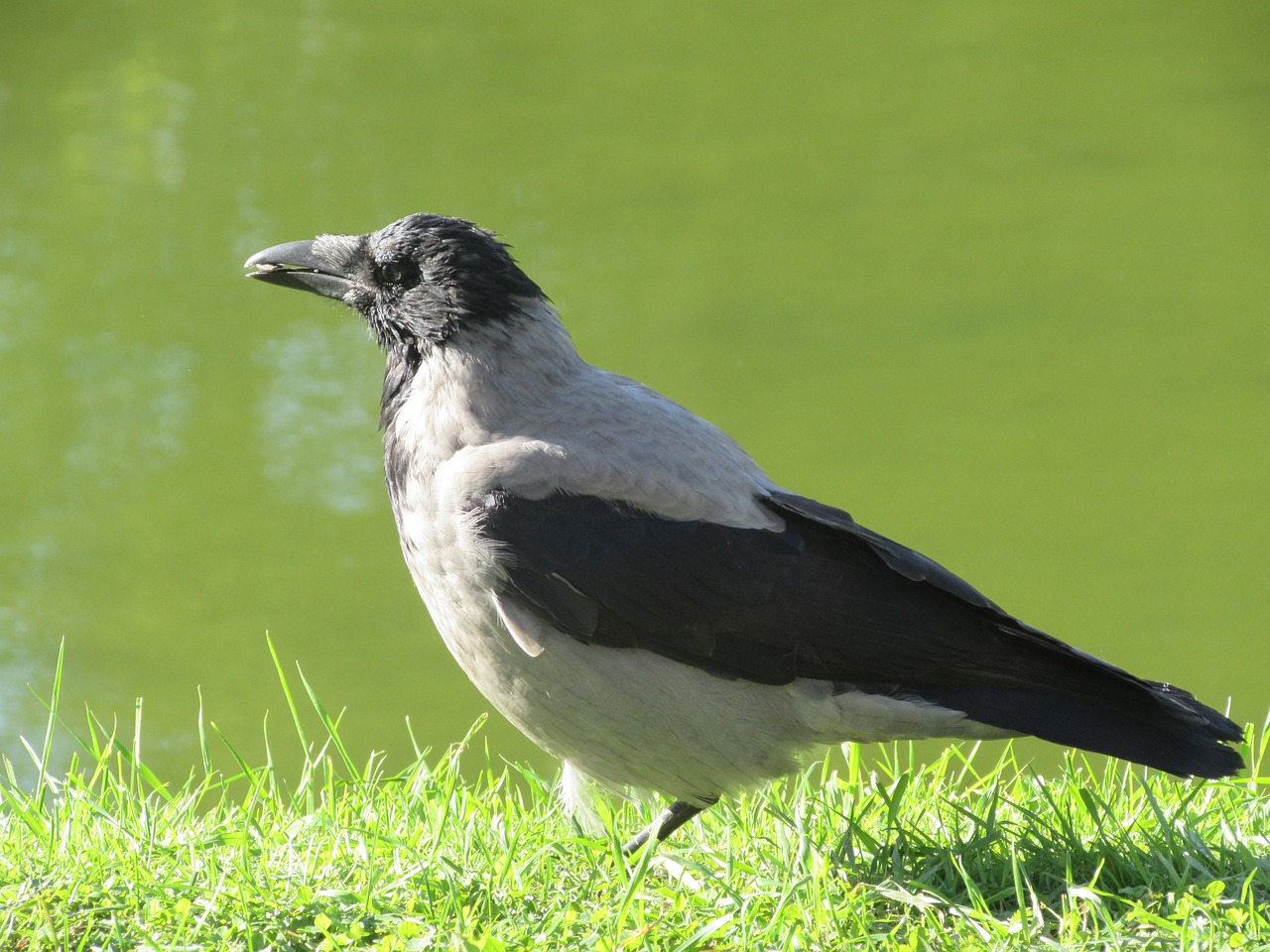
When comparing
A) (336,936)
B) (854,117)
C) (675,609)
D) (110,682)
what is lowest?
→ (110,682)

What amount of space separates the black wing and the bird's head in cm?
70

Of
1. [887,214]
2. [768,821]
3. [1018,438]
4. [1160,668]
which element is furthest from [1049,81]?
[768,821]

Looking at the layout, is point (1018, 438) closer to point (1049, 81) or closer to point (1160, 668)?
point (1160, 668)

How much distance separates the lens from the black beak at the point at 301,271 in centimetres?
436

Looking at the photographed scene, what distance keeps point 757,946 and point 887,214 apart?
8.18 m

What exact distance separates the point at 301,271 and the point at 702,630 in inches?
68.0

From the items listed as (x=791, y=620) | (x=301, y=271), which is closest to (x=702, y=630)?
(x=791, y=620)

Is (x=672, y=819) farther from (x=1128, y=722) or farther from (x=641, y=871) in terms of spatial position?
(x=1128, y=722)

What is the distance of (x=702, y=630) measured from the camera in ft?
11.7

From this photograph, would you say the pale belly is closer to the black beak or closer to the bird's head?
the bird's head

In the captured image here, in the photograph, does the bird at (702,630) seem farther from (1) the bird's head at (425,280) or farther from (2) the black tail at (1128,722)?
(1) the bird's head at (425,280)

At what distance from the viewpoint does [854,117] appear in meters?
11.8

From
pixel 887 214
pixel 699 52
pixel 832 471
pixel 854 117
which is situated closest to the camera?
pixel 832 471

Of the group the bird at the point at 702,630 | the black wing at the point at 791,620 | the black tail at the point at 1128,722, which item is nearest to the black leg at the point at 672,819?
the bird at the point at 702,630
